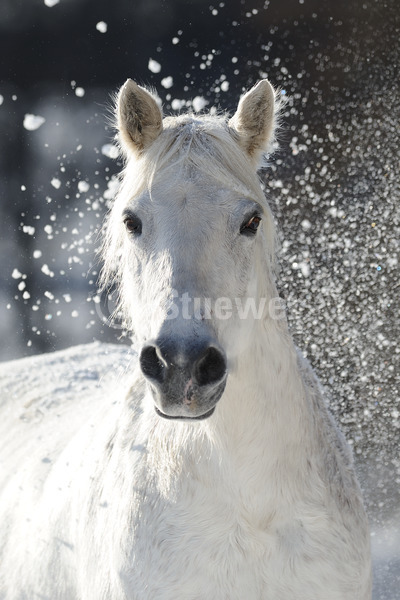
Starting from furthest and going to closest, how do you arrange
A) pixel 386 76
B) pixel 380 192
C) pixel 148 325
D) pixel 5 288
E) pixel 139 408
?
pixel 5 288, pixel 386 76, pixel 380 192, pixel 139 408, pixel 148 325

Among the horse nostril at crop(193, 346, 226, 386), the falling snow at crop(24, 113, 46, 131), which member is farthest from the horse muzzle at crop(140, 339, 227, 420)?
the falling snow at crop(24, 113, 46, 131)

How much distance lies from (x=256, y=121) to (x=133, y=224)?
542 millimetres

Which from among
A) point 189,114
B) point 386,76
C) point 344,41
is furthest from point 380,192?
point 189,114

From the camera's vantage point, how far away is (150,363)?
1445 millimetres

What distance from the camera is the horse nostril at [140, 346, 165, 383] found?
1438mm

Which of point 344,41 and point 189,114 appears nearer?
point 189,114

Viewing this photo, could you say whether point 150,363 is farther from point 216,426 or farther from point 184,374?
point 216,426

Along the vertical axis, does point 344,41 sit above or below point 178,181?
above

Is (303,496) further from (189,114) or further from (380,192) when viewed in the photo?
(380,192)

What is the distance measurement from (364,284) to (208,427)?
3.98 meters

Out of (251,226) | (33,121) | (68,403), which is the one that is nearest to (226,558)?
(251,226)

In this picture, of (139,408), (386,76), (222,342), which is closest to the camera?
(222,342)

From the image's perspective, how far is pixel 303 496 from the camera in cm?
176

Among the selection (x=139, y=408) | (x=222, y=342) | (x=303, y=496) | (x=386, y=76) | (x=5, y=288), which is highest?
(x=386, y=76)
